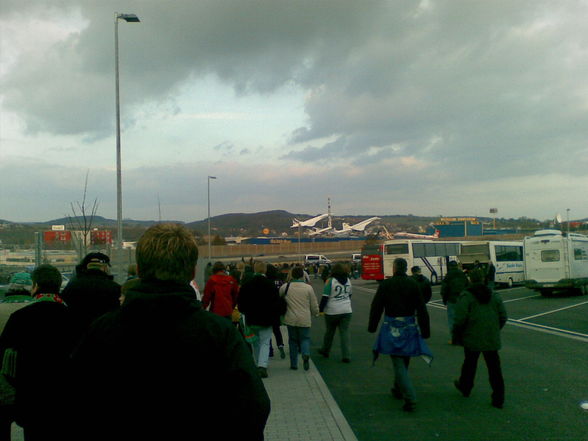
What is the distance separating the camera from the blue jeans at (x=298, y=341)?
9.23 m

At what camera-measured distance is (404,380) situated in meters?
6.77

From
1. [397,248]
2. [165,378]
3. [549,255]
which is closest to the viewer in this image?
[165,378]

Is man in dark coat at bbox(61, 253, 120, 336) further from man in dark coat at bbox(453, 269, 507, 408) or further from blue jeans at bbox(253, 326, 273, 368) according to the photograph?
man in dark coat at bbox(453, 269, 507, 408)

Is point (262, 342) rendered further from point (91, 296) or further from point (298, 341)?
point (91, 296)

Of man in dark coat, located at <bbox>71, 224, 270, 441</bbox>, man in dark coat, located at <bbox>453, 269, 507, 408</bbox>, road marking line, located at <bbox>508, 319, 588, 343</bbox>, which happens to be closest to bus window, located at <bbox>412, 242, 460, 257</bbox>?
road marking line, located at <bbox>508, 319, 588, 343</bbox>

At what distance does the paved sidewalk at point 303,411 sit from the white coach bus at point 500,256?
29540 millimetres

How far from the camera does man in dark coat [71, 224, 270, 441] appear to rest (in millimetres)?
1938

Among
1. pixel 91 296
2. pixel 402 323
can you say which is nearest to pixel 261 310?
pixel 402 323

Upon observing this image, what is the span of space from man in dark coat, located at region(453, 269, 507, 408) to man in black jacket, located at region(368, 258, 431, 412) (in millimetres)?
492

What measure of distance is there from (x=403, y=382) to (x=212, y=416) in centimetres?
524

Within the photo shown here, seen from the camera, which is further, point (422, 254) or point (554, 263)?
point (422, 254)

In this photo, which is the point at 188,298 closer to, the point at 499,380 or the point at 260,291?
the point at 499,380

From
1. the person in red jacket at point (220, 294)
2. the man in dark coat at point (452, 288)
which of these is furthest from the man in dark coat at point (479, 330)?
the man in dark coat at point (452, 288)

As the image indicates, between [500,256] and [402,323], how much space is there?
33654 mm
